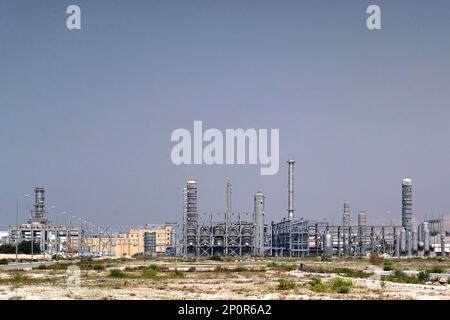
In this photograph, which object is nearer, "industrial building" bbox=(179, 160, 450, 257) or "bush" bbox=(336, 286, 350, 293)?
"bush" bbox=(336, 286, 350, 293)

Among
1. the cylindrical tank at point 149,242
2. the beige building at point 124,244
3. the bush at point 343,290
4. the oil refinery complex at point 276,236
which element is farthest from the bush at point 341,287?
the beige building at point 124,244

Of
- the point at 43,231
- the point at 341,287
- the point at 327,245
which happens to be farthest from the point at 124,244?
the point at 341,287

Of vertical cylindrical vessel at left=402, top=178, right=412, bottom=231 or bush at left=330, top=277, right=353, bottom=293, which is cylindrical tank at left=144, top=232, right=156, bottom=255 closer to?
vertical cylindrical vessel at left=402, top=178, right=412, bottom=231

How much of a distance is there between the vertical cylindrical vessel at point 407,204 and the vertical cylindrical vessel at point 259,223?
2573 cm

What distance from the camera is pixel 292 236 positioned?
140m

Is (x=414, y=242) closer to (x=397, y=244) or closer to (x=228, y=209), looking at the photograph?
(x=397, y=244)

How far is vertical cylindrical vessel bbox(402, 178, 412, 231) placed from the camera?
13916cm

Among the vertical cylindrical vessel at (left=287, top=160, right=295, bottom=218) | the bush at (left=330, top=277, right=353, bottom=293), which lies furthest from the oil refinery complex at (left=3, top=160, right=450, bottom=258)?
the bush at (left=330, top=277, right=353, bottom=293)

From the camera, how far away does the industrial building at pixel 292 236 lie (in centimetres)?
13338
